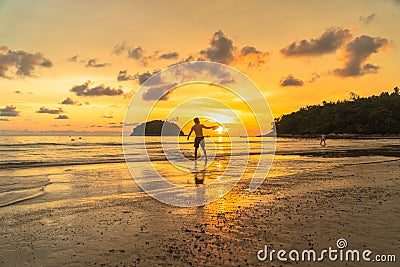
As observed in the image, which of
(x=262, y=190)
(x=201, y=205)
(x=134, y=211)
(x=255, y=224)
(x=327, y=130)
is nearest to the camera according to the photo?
(x=255, y=224)

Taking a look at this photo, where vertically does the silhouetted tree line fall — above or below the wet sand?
above

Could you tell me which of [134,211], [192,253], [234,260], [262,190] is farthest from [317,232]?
[262,190]

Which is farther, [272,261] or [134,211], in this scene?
[134,211]

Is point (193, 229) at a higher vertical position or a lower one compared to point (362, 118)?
lower

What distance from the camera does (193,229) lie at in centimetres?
688

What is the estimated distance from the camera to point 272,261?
16.9 feet

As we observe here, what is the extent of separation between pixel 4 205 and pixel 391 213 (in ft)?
35.3

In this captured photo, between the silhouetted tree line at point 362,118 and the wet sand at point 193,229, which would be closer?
the wet sand at point 193,229

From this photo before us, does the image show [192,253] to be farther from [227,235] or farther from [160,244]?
[227,235]

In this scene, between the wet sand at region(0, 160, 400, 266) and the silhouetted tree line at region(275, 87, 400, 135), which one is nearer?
the wet sand at region(0, 160, 400, 266)

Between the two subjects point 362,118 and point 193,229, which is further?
point 362,118

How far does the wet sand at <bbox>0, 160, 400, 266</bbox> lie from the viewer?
541cm

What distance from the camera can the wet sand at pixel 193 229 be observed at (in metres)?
5.41

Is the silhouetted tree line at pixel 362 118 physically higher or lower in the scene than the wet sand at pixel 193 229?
higher
